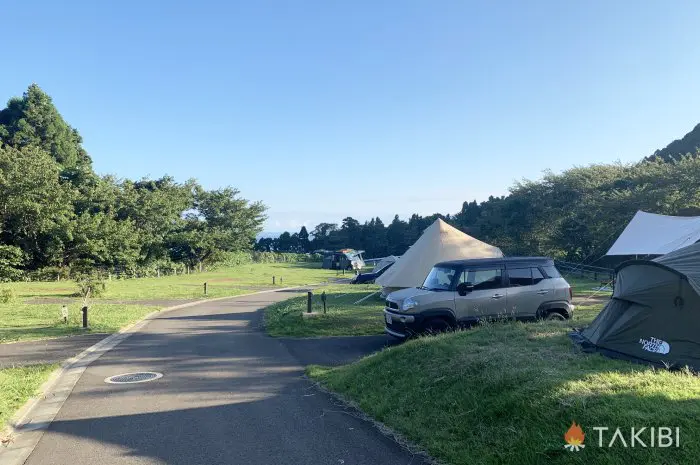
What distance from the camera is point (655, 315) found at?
6988 mm

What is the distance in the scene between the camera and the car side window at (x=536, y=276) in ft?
Answer: 38.8

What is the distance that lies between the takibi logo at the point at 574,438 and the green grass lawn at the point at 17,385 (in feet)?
21.6

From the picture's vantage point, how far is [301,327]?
14.9 meters

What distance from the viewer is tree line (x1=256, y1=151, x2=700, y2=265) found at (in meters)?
34.2

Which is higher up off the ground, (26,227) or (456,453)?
(26,227)

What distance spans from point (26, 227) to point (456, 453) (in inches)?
1611

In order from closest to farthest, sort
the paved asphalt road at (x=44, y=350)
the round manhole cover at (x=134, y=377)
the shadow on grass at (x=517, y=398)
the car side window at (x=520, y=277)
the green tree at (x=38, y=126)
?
1. the shadow on grass at (x=517, y=398)
2. the round manhole cover at (x=134, y=377)
3. the paved asphalt road at (x=44, y=350)
4. the car side window at (x=520, y=277)
5. the green tree at (x=38, y=126)

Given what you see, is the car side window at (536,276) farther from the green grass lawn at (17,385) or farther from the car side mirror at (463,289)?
the green grass lawn at (17,385)

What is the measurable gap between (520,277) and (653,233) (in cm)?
1401

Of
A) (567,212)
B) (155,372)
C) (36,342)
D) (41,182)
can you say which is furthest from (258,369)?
(567,212)

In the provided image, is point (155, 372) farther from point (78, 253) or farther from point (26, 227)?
Result: point (78, 253)

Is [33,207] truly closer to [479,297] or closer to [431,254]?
[431,254]

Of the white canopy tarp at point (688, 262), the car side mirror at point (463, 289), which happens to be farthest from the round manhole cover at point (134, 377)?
the white canopy tarp at point (688, 262)

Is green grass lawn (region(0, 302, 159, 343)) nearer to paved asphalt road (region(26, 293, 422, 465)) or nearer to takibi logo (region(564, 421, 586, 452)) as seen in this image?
paved asphalt road (region(26, 293, 422, 465))
